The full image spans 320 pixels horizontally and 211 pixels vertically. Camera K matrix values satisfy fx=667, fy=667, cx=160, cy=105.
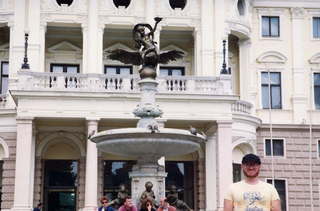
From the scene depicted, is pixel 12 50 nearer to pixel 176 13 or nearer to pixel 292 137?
pixel 176 13

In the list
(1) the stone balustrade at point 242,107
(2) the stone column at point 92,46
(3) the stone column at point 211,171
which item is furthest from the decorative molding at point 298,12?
(2) the stone column at point 92,46

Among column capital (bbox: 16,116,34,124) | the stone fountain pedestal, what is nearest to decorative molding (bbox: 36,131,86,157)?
column capital (bbox: 16,116,34,124)

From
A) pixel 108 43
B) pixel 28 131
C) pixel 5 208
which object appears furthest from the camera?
pixel 108 43

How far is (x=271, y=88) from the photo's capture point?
3803 cm

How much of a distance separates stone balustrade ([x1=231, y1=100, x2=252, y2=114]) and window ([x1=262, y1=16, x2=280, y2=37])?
5556 mm

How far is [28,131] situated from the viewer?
29.4 m

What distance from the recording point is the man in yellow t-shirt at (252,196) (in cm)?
790

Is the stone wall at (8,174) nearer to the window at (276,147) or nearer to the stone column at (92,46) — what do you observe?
the stone column at (92,46)

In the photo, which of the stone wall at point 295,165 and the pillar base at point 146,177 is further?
the stone wall at point 295,165

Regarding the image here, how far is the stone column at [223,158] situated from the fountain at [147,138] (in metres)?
12.1

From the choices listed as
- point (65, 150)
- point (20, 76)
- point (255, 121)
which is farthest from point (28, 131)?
point (255, 121)

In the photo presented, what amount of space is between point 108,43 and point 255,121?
30.0ft

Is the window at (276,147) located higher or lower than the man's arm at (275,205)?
Answer: higher

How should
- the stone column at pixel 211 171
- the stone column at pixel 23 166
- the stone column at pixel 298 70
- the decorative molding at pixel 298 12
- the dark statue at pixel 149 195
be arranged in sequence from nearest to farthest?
the dark statue at pixel 149 195, the stone column at pixel 23 166, the stone column at pixel 211 171, the stone column at pixel 298 70, the decorative molding at pixel 298 12
